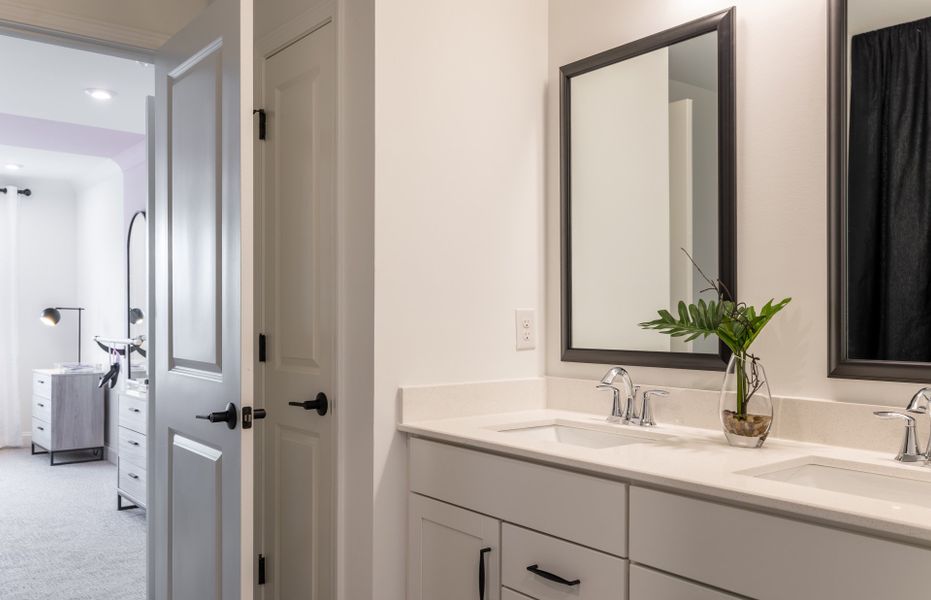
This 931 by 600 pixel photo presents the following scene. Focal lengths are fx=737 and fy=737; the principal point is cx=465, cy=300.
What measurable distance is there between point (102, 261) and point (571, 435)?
561 cm

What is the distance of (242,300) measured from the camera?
179 centimetres

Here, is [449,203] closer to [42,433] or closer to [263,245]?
[263,245]

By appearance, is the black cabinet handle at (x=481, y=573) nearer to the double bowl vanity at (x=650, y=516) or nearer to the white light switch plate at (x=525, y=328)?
the double bowl vanity at (x=650, y=516)

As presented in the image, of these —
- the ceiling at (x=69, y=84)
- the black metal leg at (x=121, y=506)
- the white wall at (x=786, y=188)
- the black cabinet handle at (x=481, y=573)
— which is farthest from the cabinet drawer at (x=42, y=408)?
the white wall at (x=786, y=188)

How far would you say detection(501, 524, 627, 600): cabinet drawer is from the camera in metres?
1.43

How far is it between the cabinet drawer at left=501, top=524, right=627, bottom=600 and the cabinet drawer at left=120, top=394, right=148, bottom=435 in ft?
10.6

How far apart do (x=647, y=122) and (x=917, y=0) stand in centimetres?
69

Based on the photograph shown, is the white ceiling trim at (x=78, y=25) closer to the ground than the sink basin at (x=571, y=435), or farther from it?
farther from it

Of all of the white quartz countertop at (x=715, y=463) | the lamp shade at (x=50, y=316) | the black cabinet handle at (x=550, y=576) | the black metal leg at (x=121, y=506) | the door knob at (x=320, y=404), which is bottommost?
the black metal leg at (x=121, y=506)

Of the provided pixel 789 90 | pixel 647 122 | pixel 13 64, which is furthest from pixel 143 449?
pixel 789 90

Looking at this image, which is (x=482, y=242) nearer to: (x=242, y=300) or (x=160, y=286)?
(x=242, y=300)

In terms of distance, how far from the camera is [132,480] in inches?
170

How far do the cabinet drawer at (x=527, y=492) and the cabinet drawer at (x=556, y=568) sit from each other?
0.02 metres

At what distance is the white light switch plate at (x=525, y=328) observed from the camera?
2248 millimetres
